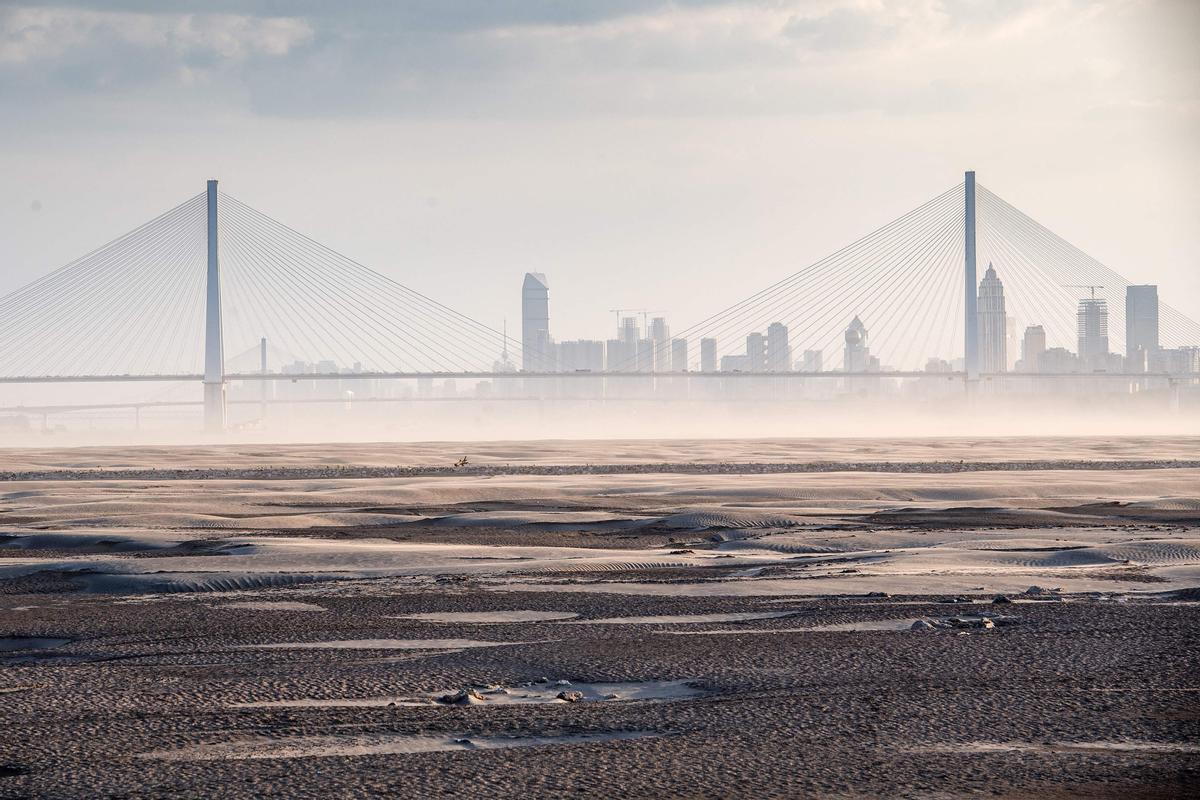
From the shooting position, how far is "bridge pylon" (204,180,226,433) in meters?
73.6

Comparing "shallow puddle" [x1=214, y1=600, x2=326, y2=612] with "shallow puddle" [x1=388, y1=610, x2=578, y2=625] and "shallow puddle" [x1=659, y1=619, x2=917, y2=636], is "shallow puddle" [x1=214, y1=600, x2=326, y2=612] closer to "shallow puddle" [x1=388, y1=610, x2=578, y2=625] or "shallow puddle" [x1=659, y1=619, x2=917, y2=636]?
"shallow puddle" [x1=388, y1=610, x2=578, y2=625]

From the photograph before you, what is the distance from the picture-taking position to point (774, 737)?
4.86 metres

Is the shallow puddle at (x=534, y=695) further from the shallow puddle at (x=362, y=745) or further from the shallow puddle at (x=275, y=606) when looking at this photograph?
the shallow puddle at (x=275, y=606)

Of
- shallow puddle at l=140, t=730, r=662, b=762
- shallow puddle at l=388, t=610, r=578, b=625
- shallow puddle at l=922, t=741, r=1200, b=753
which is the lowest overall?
shallow puddle at l=388, t=610, r=578, b=625

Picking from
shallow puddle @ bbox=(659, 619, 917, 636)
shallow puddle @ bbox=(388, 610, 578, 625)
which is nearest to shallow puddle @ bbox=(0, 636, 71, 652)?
shallow puddle @ bbox=(388, 610, 578, 625)

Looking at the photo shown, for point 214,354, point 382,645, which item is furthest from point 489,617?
point 214,354

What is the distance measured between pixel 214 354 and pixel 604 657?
70863 mm

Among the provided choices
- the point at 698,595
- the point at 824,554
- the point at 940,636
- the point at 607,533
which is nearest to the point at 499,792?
the point at 940,636

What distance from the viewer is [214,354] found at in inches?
2911

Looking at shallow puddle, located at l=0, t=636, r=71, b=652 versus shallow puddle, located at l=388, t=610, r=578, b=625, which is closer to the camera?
shallow puddle, located at l=0, t=636, r=71, b=652

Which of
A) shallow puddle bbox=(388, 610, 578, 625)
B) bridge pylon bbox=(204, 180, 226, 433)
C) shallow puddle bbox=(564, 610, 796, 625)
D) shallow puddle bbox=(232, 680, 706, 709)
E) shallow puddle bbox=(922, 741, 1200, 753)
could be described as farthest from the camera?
bridge pylon bbox=(204, 180, 226, 433)

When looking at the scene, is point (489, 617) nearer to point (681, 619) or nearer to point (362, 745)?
point (681, 619)

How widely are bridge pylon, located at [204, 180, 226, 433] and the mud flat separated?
5996 centimetres

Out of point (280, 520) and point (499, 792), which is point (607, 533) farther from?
point (499, 792)
